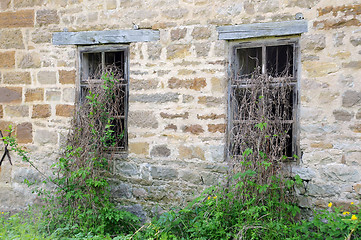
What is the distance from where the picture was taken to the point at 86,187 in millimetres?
4664

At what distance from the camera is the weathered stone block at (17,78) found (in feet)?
17.9

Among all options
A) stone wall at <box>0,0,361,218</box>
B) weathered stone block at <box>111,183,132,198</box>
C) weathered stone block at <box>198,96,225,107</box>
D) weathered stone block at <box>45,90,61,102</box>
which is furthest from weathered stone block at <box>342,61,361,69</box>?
weathered stone block at <box>45,90,61,102</box>

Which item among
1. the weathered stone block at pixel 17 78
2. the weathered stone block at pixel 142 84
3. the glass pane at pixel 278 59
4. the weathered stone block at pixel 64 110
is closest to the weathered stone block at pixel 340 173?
the glass pane at pixel 278 59

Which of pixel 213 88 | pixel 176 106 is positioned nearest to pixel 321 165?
pixel 213 88

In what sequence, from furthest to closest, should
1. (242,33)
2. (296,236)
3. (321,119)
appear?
(242,33)
(321,119)
(296,236)

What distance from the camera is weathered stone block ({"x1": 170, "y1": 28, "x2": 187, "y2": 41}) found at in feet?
16.0

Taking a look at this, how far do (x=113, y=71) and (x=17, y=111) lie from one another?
1514 millimetres

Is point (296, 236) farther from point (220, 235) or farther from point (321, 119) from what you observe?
point (321, 119)

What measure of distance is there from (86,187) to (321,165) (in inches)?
106

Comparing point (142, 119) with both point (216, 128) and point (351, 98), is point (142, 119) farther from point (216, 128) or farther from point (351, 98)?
point (351, 98)

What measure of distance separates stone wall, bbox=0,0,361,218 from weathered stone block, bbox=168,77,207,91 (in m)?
0.01

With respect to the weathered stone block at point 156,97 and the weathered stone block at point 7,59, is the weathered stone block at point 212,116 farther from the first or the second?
the weathered stone block at point 7,59

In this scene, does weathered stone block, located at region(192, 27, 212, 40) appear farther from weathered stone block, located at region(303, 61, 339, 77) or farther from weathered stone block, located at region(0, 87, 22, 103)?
weathered stone block, located at region(0, 87, 22, 103)

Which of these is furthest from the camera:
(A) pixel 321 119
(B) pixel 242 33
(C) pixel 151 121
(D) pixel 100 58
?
(D) pixel 100 58
